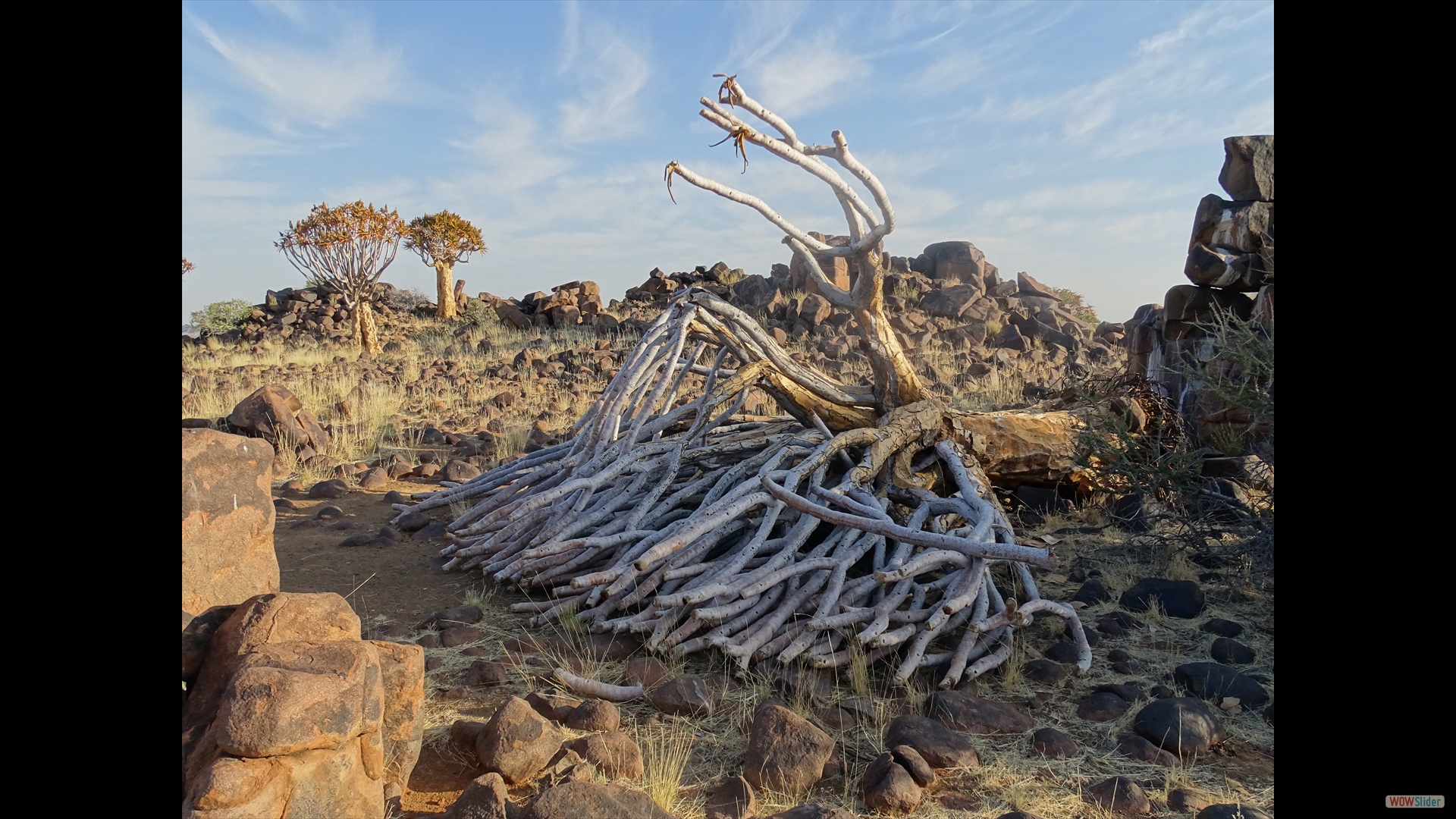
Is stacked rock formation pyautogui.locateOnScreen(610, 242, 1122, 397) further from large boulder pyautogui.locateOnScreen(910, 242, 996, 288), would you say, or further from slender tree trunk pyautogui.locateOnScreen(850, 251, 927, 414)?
slender tree trunk pyautogui.locateOnScreen(850, 251, 927, 414)

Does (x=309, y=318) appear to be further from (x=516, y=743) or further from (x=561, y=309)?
A: (x=516, y=743)

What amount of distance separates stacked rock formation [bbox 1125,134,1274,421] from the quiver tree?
20292 millimetres

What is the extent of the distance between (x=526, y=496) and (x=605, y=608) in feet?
4.77

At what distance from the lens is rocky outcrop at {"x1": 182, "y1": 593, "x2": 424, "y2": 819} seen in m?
1.81

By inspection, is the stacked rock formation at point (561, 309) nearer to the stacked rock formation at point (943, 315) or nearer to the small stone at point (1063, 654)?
the stacked rock formation at point (943, 315)

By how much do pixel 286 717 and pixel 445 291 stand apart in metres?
23.9

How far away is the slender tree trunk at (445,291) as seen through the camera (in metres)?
24.0

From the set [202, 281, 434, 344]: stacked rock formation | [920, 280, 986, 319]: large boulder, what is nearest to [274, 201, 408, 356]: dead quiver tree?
[202, 281, 434, 344]: stacked rock formation

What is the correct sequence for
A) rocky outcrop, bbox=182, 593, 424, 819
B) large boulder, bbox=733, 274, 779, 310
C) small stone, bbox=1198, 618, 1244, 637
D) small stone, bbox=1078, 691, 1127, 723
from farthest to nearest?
large boulder, bbox=733, 274, 779, 310, small stone, bbox=1198, 618, 1244, 637, small stone, bbox=1078, 691, 1127, 723, rocky outcrop, bbox=182, 593, 424, 819

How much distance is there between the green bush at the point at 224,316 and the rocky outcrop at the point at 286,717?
79.6 feet

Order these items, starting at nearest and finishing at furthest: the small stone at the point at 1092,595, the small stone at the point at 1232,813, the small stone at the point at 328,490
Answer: the small stone at the point at 1232,813, the small stone at the point at 1092,595, the small stone at the point at 328,490

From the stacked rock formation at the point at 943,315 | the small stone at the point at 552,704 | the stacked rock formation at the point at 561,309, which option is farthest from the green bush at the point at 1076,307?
the small stone at the point at 552,704

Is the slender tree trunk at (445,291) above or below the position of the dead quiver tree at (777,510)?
above

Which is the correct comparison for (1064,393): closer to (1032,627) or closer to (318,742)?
(1032,627)
